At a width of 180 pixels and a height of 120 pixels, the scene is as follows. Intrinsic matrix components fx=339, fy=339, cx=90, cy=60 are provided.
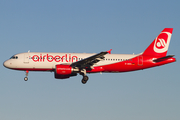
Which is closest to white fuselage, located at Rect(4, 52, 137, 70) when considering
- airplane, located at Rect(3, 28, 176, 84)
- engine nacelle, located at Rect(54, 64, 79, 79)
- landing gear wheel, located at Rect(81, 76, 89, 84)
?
airplane, located at Rect(3, 28, 176, 84)

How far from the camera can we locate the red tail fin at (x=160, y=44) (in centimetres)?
5321

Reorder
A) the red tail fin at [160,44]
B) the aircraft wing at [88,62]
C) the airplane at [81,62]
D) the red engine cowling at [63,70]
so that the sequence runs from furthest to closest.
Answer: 1. the red tail fin at [160,44]
2. the airplane at [81,62]
3. the red engine cowling at [63,70]
4. the aircraft wing at [88,62]

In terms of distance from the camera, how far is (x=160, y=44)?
5391cm

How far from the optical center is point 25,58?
1935 inches

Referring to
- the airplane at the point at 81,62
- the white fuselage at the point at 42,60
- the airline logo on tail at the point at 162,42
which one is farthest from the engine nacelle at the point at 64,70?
the airline logo on tail at the point at 162,42

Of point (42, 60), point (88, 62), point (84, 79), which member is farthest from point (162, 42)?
point (42, 60)

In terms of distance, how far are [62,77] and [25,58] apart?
20.6ft

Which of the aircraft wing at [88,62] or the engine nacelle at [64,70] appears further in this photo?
the engine nacelle at [64,70]

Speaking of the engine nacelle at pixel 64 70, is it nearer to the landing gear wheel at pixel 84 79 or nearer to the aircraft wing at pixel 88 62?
the aircraft wing at pixel 88 62

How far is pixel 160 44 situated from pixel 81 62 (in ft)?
46.4

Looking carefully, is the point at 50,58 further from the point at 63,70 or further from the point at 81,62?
the point at 81,62

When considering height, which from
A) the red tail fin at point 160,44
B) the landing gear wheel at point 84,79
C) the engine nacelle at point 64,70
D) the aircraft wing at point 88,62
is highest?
the red tail fin at point 160,44

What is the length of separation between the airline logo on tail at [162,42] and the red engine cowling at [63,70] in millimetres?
14572

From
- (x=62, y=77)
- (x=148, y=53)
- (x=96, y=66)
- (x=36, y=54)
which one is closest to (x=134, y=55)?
(x=148, y=53)
